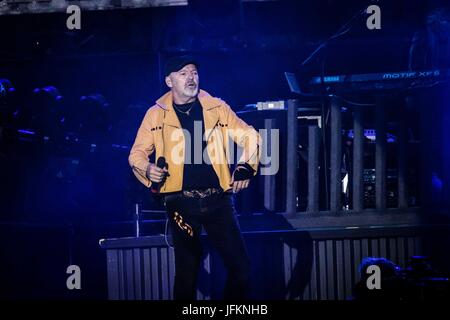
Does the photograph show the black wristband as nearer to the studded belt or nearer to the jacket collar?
the studded belt

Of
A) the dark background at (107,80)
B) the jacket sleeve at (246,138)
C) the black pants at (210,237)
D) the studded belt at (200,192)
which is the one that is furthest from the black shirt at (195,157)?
the dark background at (107,80)

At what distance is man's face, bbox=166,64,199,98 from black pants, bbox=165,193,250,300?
954mm

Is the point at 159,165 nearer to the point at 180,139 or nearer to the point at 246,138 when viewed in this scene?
the point at 180,139

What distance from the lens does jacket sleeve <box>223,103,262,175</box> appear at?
545cm

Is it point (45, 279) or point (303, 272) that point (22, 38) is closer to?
point (45, 279)

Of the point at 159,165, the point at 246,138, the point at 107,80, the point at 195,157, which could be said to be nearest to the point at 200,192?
the point at 195,157

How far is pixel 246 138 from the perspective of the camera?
5.55 metres

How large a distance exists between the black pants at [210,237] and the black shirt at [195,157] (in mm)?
151

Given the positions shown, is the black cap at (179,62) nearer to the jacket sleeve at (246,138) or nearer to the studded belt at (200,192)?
the jacket sleeve at (246,138)

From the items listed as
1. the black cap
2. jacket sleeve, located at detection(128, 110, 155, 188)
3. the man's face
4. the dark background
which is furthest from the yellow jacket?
the dark background

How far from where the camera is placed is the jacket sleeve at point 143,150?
5.64 metres

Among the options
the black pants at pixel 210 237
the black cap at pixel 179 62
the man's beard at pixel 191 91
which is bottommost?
the black pants at pixel 210 237

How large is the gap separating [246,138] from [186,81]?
749 mm
